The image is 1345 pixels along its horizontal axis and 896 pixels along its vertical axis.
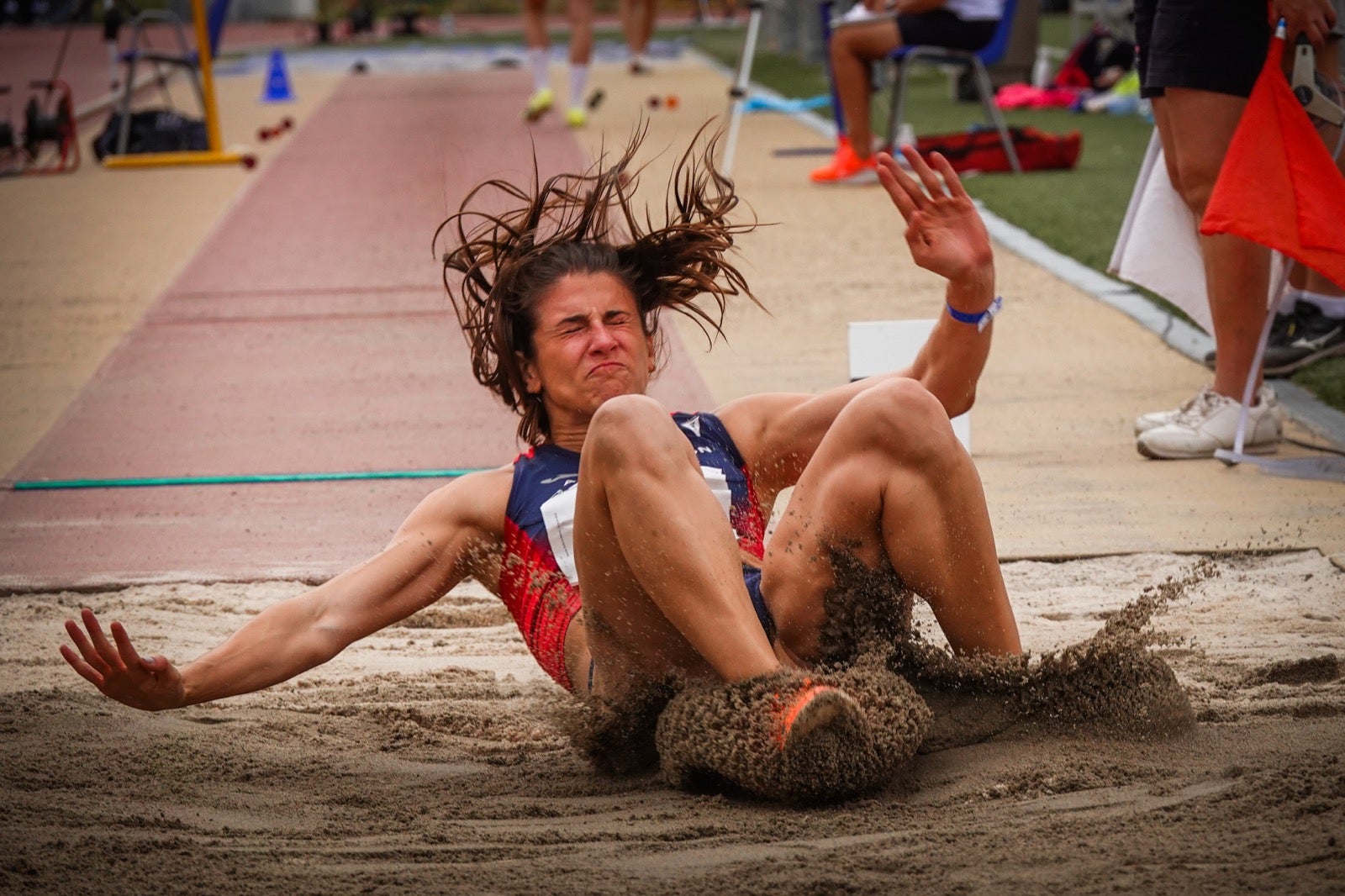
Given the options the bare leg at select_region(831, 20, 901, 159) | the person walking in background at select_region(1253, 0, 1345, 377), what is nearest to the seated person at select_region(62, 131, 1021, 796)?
the person walking in background at select_region(1253, 0, 1345, 377)

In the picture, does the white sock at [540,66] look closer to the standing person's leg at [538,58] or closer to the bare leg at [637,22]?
the standing person's leg at [538,58]

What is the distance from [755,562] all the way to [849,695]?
62 centimetres

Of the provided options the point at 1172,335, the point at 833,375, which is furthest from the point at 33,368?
the point at 1172,335

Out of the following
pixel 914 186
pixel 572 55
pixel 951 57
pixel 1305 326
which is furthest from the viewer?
pixel 572 55

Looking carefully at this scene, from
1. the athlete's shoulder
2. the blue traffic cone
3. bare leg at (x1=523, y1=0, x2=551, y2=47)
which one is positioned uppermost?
bare leg at (x1=523, y1=0, x2=551, y2=47)

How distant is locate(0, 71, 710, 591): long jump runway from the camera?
179 inches

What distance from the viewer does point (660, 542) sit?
8.95 ft

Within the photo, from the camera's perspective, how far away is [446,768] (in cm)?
312

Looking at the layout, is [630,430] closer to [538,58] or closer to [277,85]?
[538,58]

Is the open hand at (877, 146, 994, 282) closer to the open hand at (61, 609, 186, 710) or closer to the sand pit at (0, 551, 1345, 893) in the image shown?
the sand pit at (0, 551, 1345, 893)

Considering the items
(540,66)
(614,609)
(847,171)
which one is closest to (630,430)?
(614,609)

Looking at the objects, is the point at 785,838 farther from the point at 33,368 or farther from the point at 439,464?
the point at 33,368

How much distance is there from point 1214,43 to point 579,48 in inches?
359

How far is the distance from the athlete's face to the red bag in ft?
25.1
